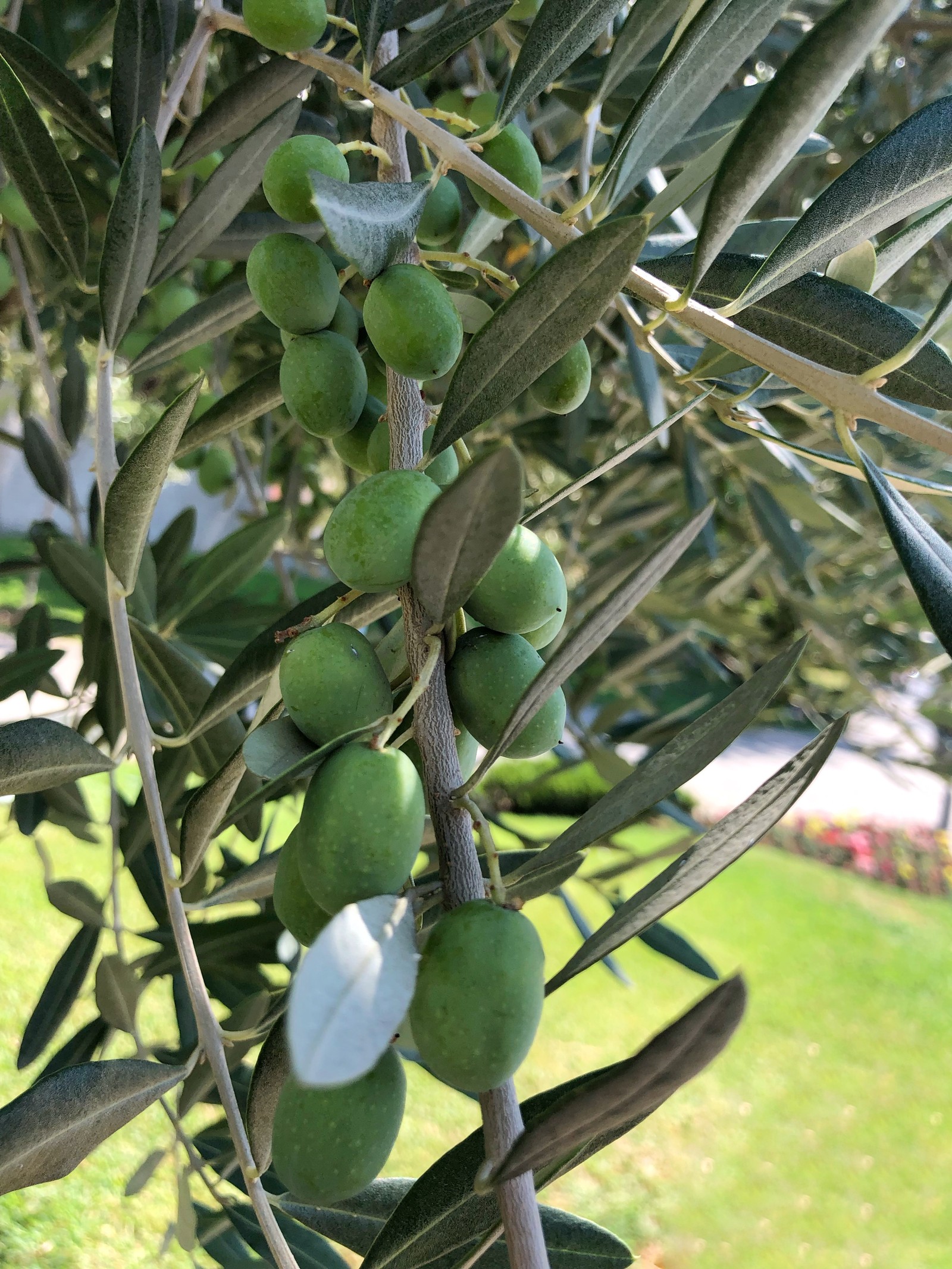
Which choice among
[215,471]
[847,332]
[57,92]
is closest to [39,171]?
[57,92]

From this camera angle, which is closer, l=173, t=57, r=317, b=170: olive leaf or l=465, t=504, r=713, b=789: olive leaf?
l=465, t=504, r=713, b=789: olive leaf

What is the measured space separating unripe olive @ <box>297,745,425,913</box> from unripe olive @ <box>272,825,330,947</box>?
0.04 metres

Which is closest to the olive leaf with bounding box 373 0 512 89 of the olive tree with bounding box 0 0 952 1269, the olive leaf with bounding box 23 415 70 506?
the olive tree with bounding box 0 0 952 1269

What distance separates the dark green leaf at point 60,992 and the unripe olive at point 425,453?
69 cm

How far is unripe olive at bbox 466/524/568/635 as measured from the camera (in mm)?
417

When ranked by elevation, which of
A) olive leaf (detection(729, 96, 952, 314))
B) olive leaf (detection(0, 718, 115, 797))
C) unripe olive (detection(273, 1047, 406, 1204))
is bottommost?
unripe olive (detection(273, 1047, 406, 1204))

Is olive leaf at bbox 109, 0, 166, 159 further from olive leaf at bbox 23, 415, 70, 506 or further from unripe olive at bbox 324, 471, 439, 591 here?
olive leaf at bbox 23, 415, 70, 506

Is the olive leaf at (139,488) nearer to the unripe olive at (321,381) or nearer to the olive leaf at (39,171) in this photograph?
the unripe olive at (321,381)

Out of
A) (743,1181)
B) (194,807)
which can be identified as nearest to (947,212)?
(194,807)

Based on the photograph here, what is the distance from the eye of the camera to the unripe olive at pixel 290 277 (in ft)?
1.53

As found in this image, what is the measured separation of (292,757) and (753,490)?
1321mm

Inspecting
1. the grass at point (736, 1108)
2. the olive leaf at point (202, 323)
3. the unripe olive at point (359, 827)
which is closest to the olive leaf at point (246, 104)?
the olive leaf at point (202, 323)

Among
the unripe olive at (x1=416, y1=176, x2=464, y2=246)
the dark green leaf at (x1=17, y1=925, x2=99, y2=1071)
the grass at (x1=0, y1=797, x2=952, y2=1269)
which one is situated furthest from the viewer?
the grass at (x1=0, y1=797, x2=952, y2=1269)

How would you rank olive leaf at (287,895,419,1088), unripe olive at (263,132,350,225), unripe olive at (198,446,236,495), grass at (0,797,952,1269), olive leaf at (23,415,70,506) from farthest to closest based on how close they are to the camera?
1. grass at (0,797,952,1269)
2. unripe olive at (198,446,236,495)
3. olive leaf at (23,415,70,506)
4. unripe olive at (263,132,350,225)
5. olive leaf at (287,895,419,1088)
